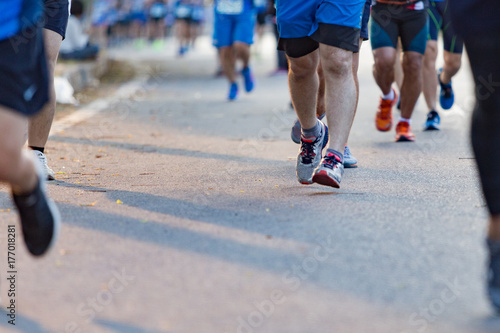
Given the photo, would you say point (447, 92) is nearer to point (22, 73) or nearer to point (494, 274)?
point (494, 274)

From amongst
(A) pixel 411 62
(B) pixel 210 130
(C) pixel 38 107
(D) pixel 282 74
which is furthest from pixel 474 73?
(D) pixel 282 74

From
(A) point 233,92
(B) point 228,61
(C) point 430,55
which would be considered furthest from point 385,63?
(B) point 228,61

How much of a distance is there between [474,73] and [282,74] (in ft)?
39.8

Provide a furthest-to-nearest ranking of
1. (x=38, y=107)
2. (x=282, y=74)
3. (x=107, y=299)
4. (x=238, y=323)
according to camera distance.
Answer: (x=282, y=74), (x=38, y=107), (x=107, y=299), (x=238, y=323)

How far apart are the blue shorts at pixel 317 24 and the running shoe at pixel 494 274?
1888 millimetres

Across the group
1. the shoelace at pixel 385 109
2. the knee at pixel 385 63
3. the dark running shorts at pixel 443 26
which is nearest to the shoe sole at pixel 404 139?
the shoelace at pixel 385 109

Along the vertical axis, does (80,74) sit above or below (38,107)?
below

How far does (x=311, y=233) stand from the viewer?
330cm

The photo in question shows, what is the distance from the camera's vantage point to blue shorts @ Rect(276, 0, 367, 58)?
4133 millimetres

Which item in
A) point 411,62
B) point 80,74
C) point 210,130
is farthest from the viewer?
point 80,74

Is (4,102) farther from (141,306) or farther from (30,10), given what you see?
(141,306)

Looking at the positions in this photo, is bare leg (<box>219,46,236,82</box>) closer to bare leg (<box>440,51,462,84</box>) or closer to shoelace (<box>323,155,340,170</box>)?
bare leg (<box>440,51,462,84</box>)

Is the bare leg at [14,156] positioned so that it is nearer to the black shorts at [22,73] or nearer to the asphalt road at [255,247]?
the black shorts at [22,73]

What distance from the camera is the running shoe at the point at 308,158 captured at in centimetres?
447
